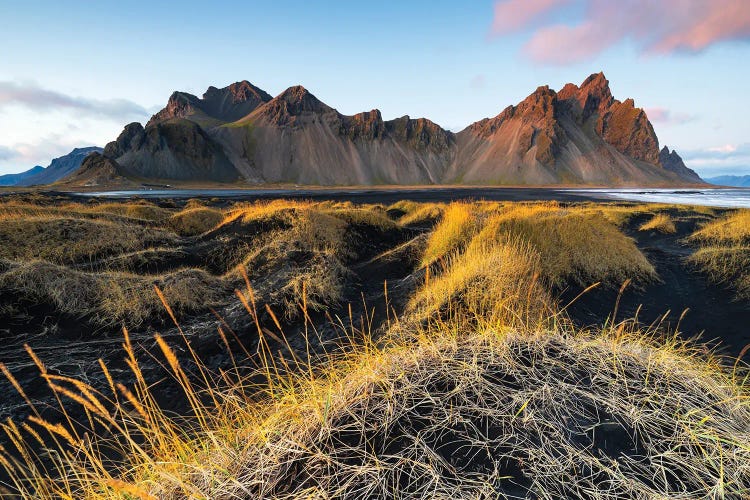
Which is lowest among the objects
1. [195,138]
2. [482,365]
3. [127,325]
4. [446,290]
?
[127,325]

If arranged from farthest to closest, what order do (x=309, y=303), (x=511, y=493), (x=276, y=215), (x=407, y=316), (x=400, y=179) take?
(x=400, y=179) < (x=276, y=215) < (x=309, y=303) < (x=407, y=316) < (x=511, y=493)

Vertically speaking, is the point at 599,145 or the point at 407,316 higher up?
the point at 599,145

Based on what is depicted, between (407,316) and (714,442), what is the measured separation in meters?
4.30

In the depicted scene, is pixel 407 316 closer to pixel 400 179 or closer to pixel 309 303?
pixel 309 303

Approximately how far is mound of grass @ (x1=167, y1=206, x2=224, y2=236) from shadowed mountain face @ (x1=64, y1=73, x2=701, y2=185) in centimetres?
13439

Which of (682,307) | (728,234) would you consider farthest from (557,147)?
(682,307)

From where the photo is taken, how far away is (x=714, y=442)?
6.64 feet

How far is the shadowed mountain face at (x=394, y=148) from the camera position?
142 metres

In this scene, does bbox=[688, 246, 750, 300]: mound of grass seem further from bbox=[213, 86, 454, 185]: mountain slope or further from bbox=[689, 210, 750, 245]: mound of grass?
bbox=[213, 86, 454, 185]: mountain slope

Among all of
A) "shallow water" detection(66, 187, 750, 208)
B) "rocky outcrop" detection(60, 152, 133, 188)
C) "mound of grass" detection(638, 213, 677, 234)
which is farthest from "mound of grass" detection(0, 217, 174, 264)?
"rocky outcrop" detection(60, 152, 133, 188)

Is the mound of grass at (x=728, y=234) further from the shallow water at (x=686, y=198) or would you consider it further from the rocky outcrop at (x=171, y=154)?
the rocky outcrop at (x=171, y=154)

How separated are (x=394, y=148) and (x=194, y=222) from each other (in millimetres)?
165759

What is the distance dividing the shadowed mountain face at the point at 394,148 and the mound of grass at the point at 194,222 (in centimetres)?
13439

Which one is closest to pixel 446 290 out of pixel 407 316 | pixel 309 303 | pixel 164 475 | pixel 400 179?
pixel 407 316
